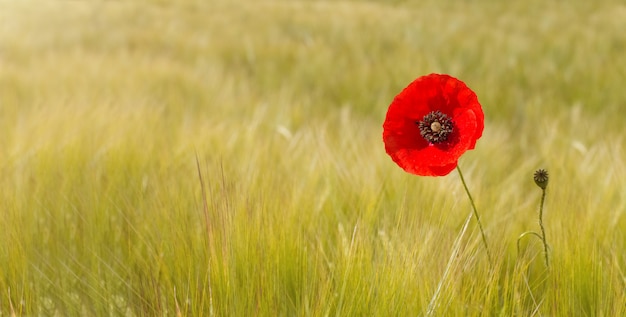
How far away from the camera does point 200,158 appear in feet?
3.60

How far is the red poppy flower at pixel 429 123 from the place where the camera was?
640 mm

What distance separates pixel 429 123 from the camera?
0.67 meters

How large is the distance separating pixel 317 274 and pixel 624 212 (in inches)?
17.5

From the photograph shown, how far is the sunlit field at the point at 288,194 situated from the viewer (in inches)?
26.5

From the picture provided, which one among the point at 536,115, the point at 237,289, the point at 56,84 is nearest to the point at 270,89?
the point at 56,84

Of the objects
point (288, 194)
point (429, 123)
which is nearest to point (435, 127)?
point (429, 123)

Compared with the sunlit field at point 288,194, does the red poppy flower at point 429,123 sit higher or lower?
higher

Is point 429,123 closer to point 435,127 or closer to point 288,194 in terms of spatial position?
point 435,127

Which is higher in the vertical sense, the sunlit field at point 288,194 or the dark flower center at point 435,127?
the dark flower center at point 435,127

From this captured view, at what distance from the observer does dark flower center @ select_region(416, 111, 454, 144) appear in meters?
0.66

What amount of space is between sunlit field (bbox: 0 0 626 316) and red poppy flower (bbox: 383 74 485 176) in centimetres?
8

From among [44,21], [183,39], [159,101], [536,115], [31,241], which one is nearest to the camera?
[31,241]

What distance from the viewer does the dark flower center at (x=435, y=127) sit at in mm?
661

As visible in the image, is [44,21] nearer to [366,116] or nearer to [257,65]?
[257,65]
